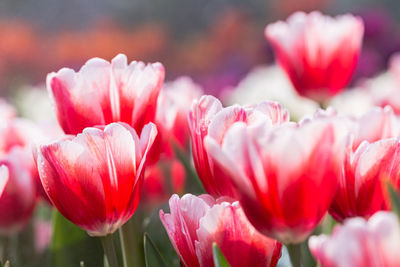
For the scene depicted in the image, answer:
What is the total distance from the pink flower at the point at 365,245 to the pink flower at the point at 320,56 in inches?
18.6

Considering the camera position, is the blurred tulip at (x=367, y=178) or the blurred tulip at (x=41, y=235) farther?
the blurred tulip at (x=41, y=235)

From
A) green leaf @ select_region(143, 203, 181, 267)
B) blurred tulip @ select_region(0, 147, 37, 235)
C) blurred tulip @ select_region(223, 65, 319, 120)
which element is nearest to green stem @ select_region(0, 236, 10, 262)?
blurred tulip @ select_region(0, 147, 37, 235)

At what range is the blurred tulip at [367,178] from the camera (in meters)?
0.36

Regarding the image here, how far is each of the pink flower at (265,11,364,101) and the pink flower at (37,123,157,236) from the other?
372 mm

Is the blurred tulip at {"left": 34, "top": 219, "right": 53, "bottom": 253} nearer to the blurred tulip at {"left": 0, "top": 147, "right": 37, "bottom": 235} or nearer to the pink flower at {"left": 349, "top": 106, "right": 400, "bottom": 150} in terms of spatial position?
the blurred tulip at {"left": 0, "top": 147, "right": 37, "bottom": 235}

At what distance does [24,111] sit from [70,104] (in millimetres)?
826

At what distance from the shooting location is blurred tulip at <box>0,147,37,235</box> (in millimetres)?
545

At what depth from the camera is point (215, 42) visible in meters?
3.75

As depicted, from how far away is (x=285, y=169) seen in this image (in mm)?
327

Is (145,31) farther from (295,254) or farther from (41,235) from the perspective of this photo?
(295,254)

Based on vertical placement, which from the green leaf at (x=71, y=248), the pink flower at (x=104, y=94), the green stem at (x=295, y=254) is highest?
the pink flower at (x=104, y=94)

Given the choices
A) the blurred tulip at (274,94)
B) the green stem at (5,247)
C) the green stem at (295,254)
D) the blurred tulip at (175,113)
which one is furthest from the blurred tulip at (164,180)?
the green stem at (295,254)

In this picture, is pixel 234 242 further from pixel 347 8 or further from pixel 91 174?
pixel 347 8

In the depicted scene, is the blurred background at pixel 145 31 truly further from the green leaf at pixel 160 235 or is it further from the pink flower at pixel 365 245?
the pink flower at pixel 365 245
